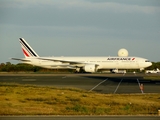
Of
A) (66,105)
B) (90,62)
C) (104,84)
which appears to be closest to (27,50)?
(90,62)

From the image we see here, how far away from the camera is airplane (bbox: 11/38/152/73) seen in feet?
246

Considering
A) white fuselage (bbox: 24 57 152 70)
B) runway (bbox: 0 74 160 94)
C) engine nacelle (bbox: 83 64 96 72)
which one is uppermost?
white fuselage (bbox: 24 57 152 70)

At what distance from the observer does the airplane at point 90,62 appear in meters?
74.9

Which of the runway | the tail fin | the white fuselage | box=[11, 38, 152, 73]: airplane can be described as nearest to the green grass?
the runway

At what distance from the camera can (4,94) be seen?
25891mm

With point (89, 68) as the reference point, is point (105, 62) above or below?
above


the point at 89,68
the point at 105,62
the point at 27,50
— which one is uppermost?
the point at 27,50

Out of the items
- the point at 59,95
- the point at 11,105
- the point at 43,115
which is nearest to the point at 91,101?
the point at 59,95

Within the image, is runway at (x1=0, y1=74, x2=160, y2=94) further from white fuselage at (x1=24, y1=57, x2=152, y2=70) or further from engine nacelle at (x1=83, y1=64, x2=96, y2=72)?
white fuselage at (x1=24, y1=57, x2=152, y2=70)

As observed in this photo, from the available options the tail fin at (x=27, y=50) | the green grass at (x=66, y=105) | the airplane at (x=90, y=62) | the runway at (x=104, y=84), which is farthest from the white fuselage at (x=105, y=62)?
the green grass at (x=66, y=105)

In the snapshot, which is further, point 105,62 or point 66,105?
point 105,62

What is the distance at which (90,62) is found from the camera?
254 ft

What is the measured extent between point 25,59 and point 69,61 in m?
Result: 10.7

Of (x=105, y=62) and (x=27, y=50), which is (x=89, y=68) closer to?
(x=105, y=62)
